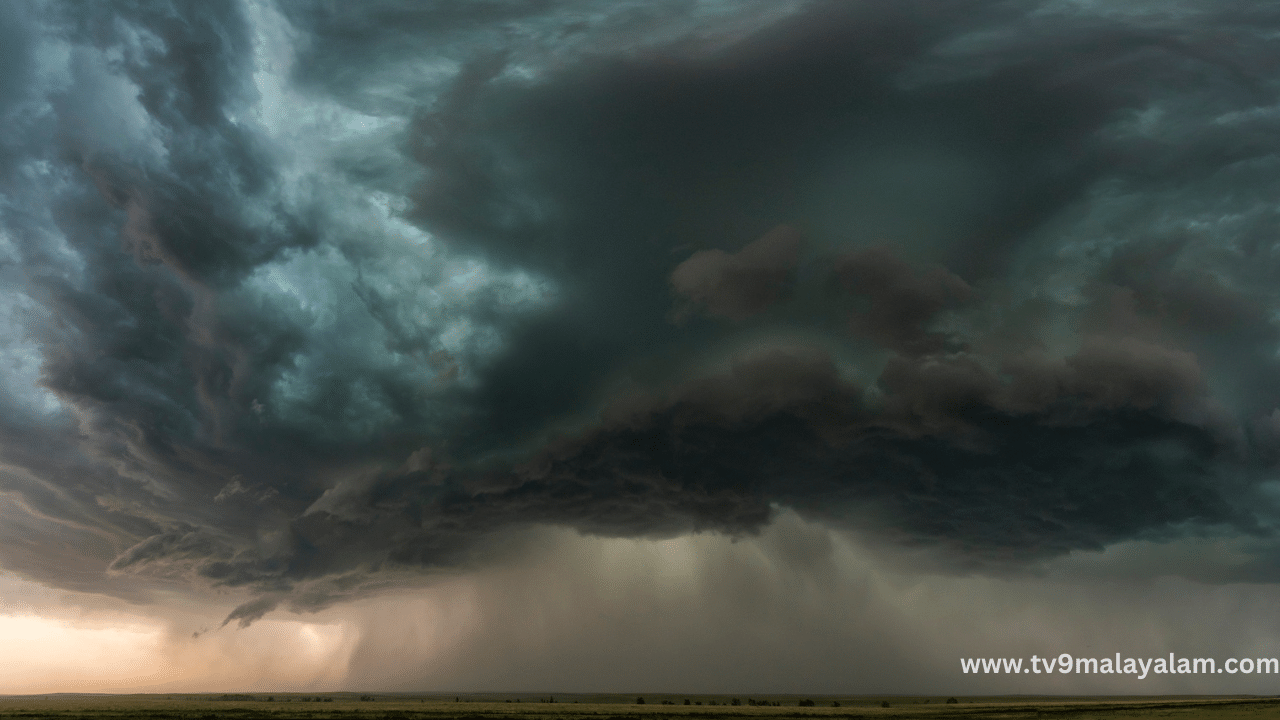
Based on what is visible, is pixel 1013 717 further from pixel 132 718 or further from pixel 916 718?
pixel 132 718

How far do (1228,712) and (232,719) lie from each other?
173998 mm

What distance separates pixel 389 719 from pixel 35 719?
2505 inches

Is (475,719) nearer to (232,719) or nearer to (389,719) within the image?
(389,719)

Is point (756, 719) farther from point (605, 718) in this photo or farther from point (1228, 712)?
point (1228, 712)

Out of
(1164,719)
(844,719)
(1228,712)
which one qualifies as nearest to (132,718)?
(844,719)

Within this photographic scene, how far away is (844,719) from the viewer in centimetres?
13888

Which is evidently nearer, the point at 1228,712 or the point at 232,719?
the point at 232,719

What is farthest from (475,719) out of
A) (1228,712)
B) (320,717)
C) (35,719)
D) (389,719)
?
(1228,712)

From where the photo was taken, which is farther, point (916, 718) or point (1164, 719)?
point (916, 718)

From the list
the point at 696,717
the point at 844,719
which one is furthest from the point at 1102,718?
the point at 696,717

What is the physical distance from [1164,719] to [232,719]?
154942 millimetres

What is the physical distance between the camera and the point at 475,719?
139 m

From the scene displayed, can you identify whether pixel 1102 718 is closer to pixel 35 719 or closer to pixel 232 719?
pixel 232 719

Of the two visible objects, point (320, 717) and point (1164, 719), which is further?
point (320, 717)
